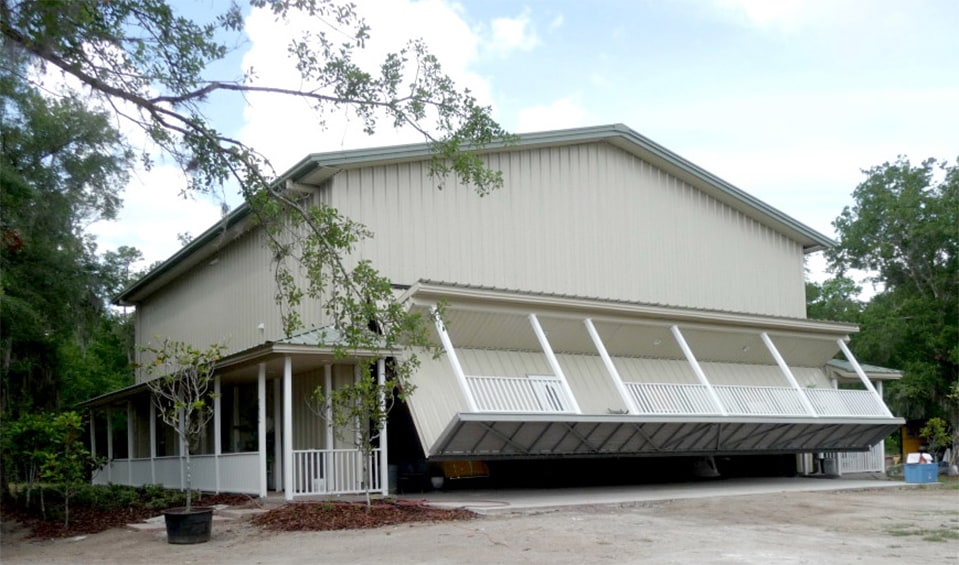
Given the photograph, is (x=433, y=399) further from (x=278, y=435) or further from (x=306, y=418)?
(x=278, y=435)

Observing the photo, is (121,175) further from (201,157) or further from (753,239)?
(753,239)

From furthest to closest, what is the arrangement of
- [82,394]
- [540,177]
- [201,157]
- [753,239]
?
[82,394]
[753,239]
[540,177]
[201,157]

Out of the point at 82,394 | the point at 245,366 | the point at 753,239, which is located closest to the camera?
the point at 245,366

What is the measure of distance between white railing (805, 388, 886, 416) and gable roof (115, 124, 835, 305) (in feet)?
18.3

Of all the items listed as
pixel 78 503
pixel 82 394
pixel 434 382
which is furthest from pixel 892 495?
pixel 82 394

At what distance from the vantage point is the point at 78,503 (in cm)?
1967

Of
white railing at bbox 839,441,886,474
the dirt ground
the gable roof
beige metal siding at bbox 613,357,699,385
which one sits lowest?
white railing at bbox 839,441,886,474

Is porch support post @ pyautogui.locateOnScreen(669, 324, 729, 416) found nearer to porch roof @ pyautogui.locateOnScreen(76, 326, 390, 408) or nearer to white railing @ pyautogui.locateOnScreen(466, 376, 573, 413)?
white railing @ pyautogui.locateOnScreen(466, 376, 573, 413)

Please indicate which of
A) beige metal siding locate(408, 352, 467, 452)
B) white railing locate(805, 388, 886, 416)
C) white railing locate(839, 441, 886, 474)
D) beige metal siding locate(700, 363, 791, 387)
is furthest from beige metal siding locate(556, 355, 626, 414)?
white railing locate(839, 441, 886, 474)

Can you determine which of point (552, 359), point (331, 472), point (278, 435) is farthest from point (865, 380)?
point (278, 435)

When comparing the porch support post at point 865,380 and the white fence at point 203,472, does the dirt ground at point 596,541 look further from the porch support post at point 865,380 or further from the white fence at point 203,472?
the porch support post at point 865,380

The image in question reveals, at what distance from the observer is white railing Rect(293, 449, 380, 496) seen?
1689cm

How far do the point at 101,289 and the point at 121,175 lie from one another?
2757mm

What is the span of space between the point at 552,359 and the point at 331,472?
4384 millimetres
